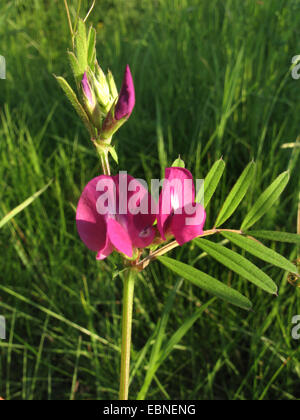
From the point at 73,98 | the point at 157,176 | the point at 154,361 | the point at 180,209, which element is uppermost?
the point at 157,176

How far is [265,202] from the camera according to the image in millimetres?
591

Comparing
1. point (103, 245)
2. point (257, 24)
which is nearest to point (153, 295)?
point (103, 245)

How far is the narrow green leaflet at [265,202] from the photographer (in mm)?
573

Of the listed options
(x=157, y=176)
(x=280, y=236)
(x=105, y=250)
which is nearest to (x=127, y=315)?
(x=105, y=250)

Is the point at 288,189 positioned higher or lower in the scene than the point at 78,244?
higher

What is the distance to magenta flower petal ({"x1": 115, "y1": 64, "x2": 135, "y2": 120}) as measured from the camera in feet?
1.38

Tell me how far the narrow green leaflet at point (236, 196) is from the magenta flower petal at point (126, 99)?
0.20m

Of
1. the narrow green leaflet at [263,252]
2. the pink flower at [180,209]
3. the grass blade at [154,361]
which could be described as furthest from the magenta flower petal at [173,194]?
the grass blade at [154,361]

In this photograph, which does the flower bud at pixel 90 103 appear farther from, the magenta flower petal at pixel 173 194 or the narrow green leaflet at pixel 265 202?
the narrow green leaflet at pixel 265 202

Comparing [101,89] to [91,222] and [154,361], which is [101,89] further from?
[154,361]

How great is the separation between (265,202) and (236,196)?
0.04 m
